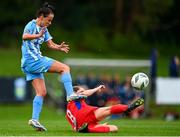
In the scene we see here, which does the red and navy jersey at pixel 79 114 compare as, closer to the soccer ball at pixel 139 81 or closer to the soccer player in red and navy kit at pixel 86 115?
the soccer player in red and navy kit at pixel 86 115

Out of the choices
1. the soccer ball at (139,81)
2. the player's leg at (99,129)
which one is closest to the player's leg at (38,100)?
the player's leg at (99,129)

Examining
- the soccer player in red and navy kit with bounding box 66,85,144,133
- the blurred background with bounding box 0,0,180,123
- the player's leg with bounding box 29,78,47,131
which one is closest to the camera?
the soccer player in red and navy kit with bounding box 66,85,144,133

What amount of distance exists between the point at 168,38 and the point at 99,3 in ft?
16.7

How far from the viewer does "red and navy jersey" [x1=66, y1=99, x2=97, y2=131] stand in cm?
1556

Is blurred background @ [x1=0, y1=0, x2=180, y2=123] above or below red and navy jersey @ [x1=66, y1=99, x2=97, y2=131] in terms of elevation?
above

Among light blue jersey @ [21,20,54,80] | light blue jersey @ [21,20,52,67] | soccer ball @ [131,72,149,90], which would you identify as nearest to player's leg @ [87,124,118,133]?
soccer ball @ [131,72,149,90]

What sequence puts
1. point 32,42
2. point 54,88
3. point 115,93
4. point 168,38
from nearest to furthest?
1. point 32,42
2. point 115,93
3. point 54,88
4. point 168,38

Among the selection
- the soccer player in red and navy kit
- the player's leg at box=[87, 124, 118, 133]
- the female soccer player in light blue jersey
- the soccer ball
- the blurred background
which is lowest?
the player's leg at box=[87, 124, 118, 133]

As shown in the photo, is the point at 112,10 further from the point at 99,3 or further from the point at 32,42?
the point at 32,42

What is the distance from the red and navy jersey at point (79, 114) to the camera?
1556 cm

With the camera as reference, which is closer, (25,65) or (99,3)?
(25,65)

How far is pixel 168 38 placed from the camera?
54000 mm

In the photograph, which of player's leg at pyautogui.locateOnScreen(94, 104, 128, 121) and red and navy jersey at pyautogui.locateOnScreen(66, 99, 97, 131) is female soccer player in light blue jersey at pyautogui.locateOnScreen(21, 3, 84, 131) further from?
player's leg at pyautogui.locateOnScreen(94, 104, 128, 121)

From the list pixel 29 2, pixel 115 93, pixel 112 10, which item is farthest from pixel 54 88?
pixel 112 10
